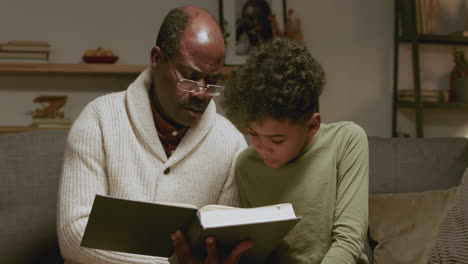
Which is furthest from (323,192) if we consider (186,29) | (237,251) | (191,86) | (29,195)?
(29,195)

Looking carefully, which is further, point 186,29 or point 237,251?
point 186,29

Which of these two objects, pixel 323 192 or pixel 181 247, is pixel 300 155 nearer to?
pixel 323 192

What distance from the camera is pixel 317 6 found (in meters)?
3.15

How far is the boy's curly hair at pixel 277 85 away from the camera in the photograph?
117 centimetres

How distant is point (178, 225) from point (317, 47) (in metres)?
2.27

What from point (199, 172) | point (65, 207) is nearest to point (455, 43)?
point (199, 172)

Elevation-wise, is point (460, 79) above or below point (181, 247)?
Answer: above

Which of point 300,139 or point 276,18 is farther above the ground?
point 276,18

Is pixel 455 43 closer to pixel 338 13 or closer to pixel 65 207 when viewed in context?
pixel 338 13

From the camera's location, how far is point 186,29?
1438 millimetres

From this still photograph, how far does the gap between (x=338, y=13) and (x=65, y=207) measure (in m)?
2.35

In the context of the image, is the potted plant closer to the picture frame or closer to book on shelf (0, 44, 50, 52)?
the picture frame

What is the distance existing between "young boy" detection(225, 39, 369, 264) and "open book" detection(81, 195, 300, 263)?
0.50 feet

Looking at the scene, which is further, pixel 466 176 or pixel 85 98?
pixel 85 98
